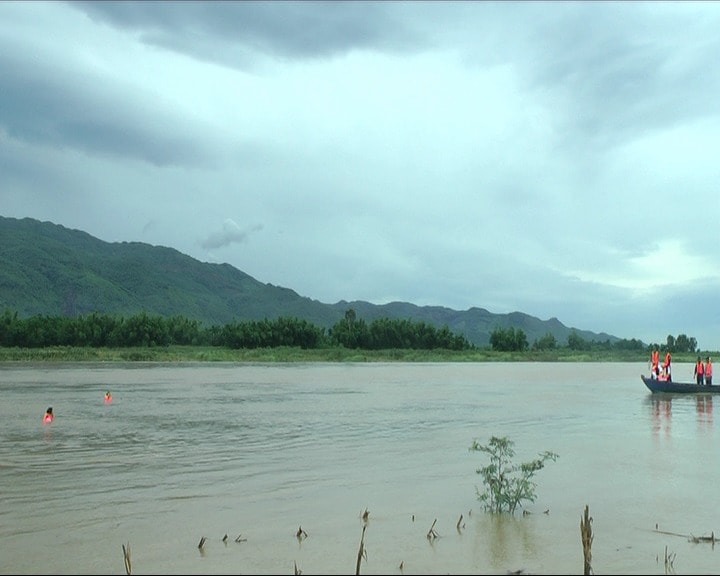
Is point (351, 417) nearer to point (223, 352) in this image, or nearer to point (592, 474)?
point (592, 474)

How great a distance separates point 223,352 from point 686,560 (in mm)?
85054

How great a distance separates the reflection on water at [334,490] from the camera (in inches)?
340

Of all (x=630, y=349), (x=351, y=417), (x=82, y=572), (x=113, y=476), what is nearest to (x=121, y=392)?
(x=351, y=417)

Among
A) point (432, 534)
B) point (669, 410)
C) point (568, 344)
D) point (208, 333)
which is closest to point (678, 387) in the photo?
point (669, 410)

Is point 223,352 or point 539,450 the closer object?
point 539,450

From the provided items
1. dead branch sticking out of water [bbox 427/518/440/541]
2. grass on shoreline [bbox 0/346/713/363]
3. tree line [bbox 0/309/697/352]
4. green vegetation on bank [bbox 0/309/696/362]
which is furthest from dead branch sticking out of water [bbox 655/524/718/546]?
tree line [bbox 0/309/697/352]

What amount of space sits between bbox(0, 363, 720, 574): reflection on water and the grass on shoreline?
184 feet

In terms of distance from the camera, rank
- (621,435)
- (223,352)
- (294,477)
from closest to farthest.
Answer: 1. (294,477)
2. (621,435)
3. (223,352)

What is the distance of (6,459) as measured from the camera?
15844 mm

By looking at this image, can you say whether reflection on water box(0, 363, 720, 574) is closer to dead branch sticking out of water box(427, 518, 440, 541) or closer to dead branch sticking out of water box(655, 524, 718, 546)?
dead branch sticking out of water box(427, 518, 440, 541)

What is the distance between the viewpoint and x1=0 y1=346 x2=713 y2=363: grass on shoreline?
80625 millimetres

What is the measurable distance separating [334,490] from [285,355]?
80.9 m

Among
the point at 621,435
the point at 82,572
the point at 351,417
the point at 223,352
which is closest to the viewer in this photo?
the point at 82,572

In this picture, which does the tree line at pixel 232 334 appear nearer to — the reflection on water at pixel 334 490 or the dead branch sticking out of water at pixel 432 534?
the reflection on water at pixel 334 490
